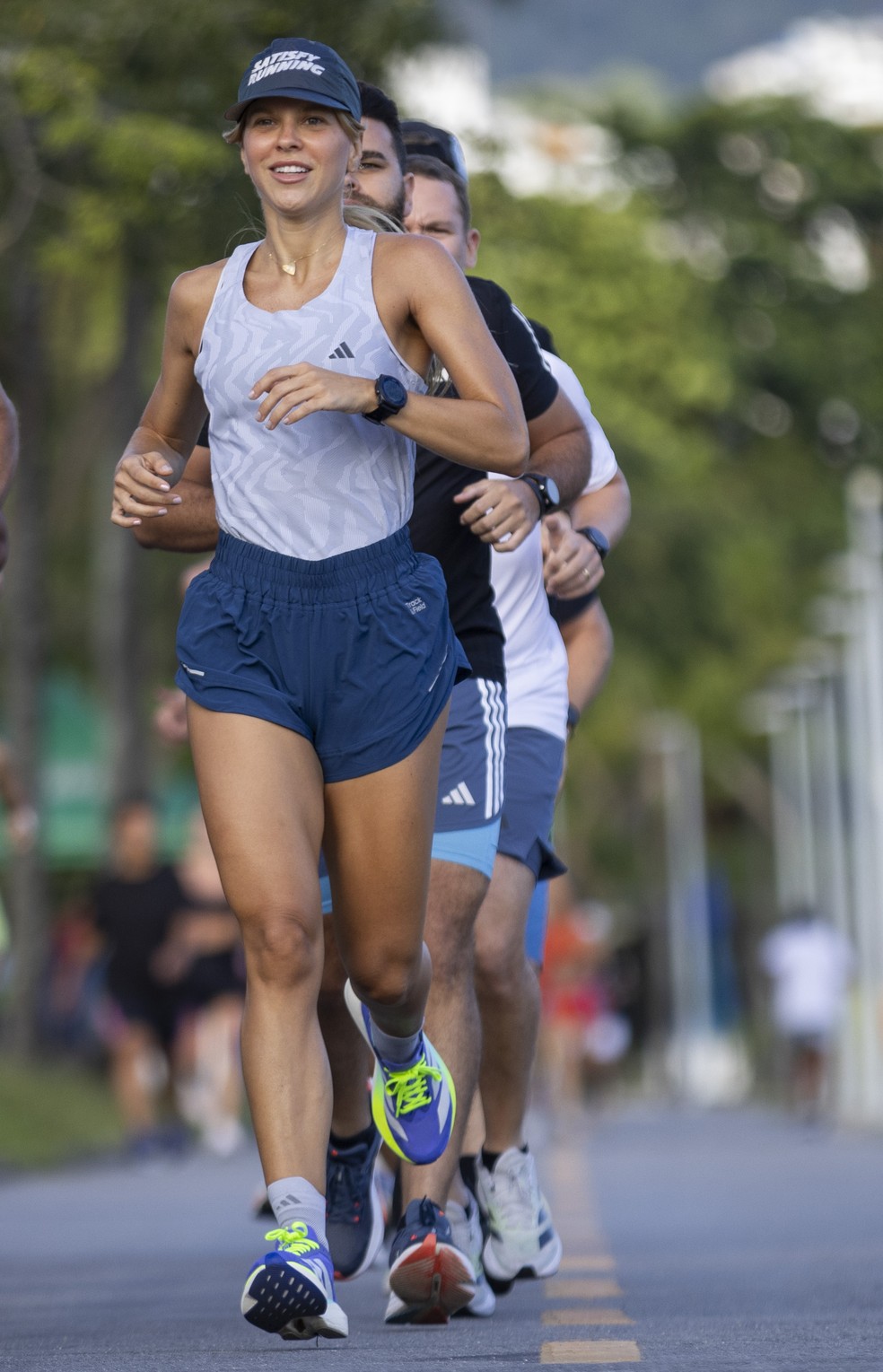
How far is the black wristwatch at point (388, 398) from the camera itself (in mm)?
5512

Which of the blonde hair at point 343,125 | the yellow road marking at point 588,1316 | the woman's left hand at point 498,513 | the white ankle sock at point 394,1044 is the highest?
the blonde hair at point 343,125

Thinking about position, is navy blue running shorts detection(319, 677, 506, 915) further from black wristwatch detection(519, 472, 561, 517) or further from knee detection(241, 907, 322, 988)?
knee detection(241, 907, 322, 988)

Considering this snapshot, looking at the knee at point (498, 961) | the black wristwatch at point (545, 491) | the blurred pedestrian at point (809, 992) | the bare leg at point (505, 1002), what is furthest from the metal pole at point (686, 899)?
the black wristwatch at point (545, 491)

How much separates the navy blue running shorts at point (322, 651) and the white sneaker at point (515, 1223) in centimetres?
175

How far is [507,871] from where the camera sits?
734 centimetres

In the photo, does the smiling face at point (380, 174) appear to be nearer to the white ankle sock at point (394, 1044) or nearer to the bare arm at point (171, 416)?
the bare arm at point (171, 416)

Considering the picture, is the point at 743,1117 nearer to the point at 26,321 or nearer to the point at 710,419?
the point at 710,419

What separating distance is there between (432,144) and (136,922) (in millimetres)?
11727

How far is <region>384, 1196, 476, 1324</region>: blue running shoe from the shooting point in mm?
6035

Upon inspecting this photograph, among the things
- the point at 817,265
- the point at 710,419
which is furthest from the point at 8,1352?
the point at 817,265

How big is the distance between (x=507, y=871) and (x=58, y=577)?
29429mm

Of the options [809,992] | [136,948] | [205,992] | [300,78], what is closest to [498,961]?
[300,78]

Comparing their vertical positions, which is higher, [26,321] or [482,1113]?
[26,321]

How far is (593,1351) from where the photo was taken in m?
5.46
